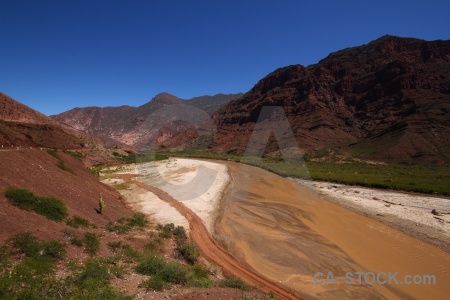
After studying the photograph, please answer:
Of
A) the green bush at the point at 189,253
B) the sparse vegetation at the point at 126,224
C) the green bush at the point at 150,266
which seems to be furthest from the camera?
the sparse vegetation at the point at 126,224

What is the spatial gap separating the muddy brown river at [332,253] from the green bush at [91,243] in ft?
20.7

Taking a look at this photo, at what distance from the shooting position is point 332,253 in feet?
43.2

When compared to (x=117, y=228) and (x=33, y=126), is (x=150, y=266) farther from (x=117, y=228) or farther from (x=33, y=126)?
(x=33, y=126)

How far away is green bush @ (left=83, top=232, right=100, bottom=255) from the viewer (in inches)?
373

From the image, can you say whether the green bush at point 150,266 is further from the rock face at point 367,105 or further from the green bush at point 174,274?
the rock face at point 367,105

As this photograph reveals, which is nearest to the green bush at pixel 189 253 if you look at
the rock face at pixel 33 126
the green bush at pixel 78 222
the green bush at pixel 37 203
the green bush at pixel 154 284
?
the green bush at pixel 154 284

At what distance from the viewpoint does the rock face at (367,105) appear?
62263 millimetres

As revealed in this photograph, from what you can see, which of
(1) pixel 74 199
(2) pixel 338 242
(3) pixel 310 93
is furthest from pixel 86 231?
(3) pixel 310 93

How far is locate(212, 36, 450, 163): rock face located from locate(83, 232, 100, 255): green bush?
60703 millimetres

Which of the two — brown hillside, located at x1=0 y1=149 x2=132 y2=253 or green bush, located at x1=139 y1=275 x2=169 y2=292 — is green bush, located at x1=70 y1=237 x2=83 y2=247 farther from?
green bush, located at x1=139 y1=275 x2=169 y2=292

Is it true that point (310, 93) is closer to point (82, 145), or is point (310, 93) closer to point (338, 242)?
point (82, 145)

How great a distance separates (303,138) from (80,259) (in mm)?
81756

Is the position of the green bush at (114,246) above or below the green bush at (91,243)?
below

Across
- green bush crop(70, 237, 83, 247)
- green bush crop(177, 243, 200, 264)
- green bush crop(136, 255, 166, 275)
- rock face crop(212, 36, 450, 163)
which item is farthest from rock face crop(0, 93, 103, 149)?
rock face crop(212, 36, 450, 163)
